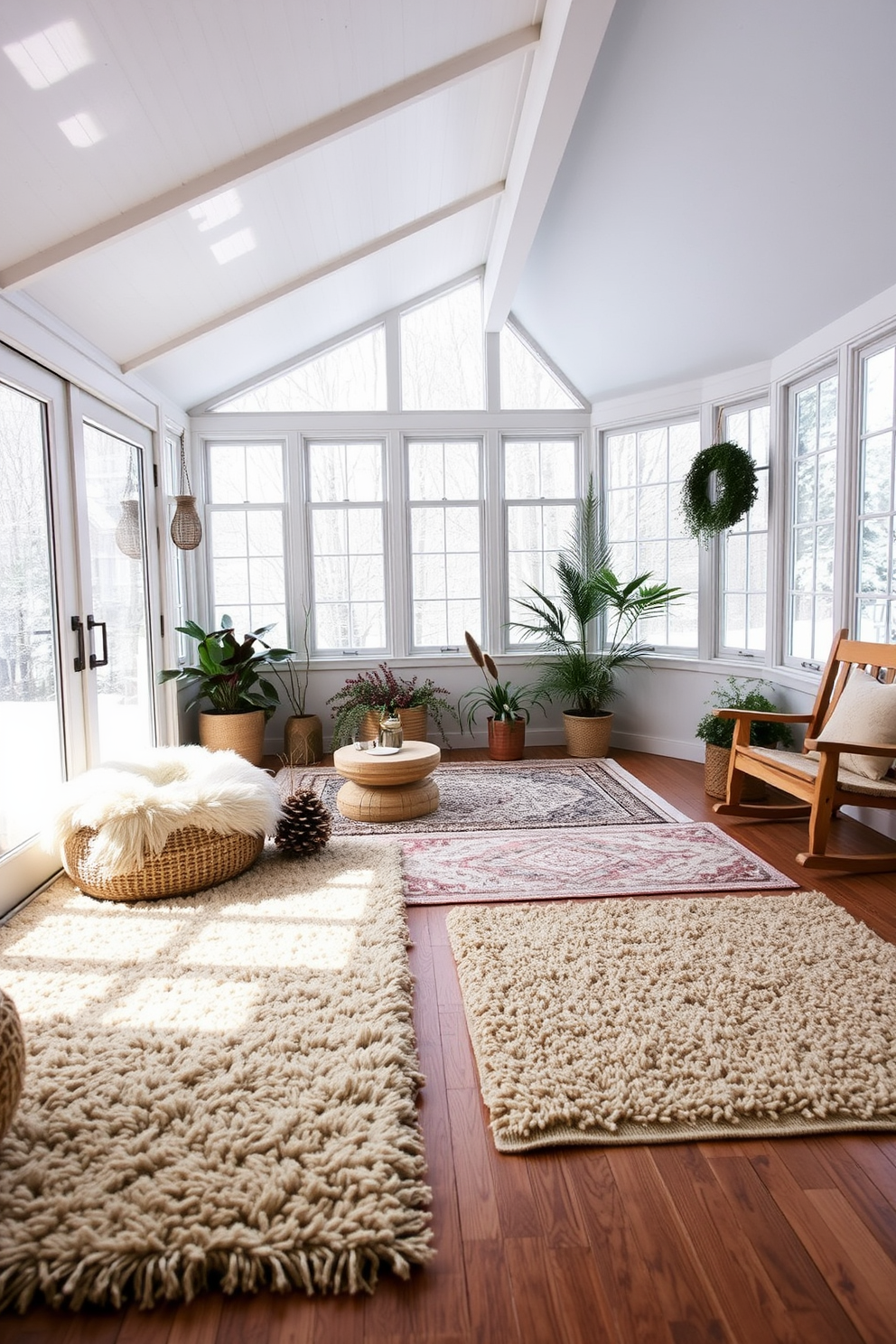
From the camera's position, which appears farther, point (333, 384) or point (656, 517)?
point (333, 384)

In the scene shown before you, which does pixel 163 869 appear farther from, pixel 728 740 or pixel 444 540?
pixel 444 540

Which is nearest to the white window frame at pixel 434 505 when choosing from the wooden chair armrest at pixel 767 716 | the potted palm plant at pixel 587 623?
the potted palm plant at pixel 587 623

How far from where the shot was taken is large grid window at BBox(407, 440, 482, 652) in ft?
21.2

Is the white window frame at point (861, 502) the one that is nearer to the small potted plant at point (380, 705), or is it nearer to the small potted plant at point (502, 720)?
the small potted plant at point (502, 720)

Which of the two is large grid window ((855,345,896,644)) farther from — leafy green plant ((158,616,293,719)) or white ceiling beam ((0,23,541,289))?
leafy green plant ((158,616,293,719))

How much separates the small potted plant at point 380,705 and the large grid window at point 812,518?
2407 mm

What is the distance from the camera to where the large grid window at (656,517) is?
5914 mm

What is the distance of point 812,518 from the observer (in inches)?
190

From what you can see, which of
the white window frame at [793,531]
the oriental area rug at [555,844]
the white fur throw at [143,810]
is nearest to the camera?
the white fur throw at [143,810]

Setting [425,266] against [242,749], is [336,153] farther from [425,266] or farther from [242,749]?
[242,749]

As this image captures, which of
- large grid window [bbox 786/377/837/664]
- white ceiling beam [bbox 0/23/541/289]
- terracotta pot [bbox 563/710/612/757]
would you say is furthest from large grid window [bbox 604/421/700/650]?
white ceiling beam [bbox 0/23/541/289]

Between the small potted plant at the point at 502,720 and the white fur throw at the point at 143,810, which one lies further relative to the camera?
the small potted plant at the point at 502,720

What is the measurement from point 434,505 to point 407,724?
1.73 metres

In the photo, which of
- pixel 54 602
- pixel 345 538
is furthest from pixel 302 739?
pixel 54 602
